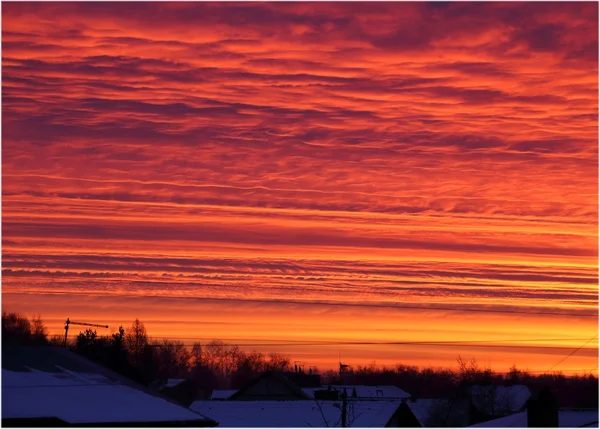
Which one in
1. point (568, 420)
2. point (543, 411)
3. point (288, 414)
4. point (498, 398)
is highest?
point (498, 398)

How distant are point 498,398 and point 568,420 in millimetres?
69893

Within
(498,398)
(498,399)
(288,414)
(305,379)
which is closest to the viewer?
(288,414)

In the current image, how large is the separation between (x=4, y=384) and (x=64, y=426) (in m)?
3.56

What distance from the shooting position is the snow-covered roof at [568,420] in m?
34.4

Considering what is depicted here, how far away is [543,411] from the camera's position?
35344 millimetres

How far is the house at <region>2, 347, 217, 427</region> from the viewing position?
34.8 meters

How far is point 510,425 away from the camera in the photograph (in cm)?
3878

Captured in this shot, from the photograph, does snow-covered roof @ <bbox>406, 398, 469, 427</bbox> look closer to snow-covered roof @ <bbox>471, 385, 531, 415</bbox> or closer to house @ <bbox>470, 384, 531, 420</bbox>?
house @ <bbox>470, 384, 531, 420</bbox>

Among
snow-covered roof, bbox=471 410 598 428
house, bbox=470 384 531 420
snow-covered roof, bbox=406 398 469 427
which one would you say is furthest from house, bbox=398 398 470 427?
snow-covered roof, bbox=471 410 598 428

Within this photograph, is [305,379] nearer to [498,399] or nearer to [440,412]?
[498,399]

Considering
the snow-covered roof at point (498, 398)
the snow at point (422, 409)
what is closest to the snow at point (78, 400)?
the snow at point (422, 409)

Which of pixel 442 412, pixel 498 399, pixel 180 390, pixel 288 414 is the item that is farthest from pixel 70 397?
pixel 180 390

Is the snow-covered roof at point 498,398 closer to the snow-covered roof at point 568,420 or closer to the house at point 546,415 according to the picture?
the snow-covered roof at point 568,420

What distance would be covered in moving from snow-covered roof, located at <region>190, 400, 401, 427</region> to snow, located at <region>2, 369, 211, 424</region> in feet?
61.4
